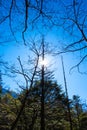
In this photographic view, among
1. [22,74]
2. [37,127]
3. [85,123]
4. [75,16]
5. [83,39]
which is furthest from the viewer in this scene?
[85,123]

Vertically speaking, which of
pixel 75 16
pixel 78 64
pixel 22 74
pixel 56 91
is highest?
pixel 56 91

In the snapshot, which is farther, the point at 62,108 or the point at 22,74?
the point at 62,108

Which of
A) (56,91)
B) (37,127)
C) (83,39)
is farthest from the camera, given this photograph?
(56,91)

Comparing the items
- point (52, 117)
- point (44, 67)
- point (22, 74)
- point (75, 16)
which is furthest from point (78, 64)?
point (52, 117)

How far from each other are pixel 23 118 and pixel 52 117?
296cm

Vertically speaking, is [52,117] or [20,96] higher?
[20,96]

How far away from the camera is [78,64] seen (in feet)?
23.1

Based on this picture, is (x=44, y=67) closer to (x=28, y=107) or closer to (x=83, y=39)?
(x=28, y=107)

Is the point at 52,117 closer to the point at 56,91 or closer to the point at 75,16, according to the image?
the point at 56,91

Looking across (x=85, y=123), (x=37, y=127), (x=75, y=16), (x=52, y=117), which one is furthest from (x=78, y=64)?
(x=85, y=123)

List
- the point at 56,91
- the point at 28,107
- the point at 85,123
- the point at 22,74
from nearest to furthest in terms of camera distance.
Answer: the point at 22,74 < the point at 28,107 < the point at 56,91 < the point at 85,123

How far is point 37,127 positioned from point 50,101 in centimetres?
426

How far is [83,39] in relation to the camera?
6324mm

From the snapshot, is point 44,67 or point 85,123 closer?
point 44,67
